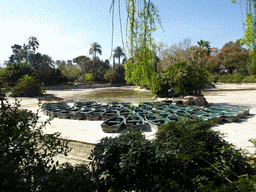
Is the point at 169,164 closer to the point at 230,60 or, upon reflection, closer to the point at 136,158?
the point at 136,158

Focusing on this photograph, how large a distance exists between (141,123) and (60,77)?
3380 centimetres

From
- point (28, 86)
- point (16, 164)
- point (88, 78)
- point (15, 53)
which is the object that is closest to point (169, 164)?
point (16, 164)

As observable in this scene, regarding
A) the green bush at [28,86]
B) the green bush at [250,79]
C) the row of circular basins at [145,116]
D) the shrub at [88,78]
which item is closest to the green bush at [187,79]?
the row of circular basins at [145,116]

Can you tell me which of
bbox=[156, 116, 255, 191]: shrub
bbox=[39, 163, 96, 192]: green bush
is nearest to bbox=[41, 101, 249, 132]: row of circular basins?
bbox=[156, 116, 255, 191]: shrub

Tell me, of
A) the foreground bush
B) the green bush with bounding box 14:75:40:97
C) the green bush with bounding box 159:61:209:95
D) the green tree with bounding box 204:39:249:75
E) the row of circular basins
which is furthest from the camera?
the green tree with bounding box 204:39:249:75

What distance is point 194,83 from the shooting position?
12453 millimetres

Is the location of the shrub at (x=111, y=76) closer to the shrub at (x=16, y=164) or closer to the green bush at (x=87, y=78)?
the green bush at (x=87, y=78)

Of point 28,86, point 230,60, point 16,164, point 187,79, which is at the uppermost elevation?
point 230,60

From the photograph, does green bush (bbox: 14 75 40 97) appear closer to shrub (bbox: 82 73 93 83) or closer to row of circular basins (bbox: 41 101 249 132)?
row of circular basins (bbox: 41 101 249 132)

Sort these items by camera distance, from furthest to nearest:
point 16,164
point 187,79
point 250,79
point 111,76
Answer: point 111,76
point 250,79
point 187,79
point 16,164

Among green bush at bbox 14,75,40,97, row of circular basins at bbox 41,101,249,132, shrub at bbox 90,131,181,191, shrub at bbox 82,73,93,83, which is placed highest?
shrub at bbox 82,73,93,83

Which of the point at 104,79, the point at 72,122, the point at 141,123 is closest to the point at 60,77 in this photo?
the point at 104,79

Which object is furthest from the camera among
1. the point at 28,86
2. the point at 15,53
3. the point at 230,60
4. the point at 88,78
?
the point at 15,53

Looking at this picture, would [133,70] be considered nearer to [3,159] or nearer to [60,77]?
[3,159]
